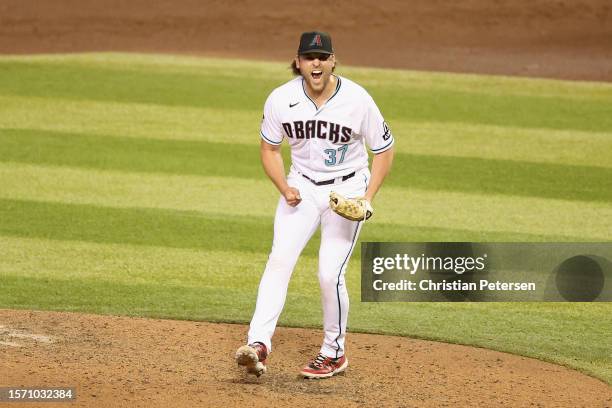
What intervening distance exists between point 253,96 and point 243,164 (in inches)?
99.3

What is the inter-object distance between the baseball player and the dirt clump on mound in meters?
10.4

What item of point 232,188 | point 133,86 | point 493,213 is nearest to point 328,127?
point 493,213

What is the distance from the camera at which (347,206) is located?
616 cm

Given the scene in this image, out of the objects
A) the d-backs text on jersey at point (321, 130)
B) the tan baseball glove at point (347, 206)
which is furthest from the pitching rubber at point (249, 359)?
the d-backs text on jersey at point (321, 130)

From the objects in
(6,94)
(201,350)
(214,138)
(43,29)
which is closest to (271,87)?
(214,138)

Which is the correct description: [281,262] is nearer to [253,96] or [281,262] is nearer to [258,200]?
[258,200]

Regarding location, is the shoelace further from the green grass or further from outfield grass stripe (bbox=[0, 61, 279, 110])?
outfield grass stripe (bbox=[0, 61, 279, 110])

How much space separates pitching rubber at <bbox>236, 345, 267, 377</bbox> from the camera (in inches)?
241

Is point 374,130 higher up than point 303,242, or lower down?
higher up

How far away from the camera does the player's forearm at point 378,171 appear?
251 inches

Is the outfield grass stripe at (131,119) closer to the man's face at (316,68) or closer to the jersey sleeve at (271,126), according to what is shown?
the jersey sleeve at (271,126)

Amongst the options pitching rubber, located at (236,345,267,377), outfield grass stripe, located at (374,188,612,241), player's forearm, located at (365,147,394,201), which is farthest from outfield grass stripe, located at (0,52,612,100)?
pitching rubber, located at (236,345,267,377)

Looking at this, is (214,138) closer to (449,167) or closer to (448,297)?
(449,167)

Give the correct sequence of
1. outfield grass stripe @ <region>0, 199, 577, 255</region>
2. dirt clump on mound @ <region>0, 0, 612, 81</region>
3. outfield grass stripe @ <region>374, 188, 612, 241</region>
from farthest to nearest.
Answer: dirt clump on mound @ <region>0, 0, 612, 81</region> < outfield grass stripe @ <region>374, 188, 612, 241</region> < outfield grass stripe @ <region>0, 199, 577, 255</region>
